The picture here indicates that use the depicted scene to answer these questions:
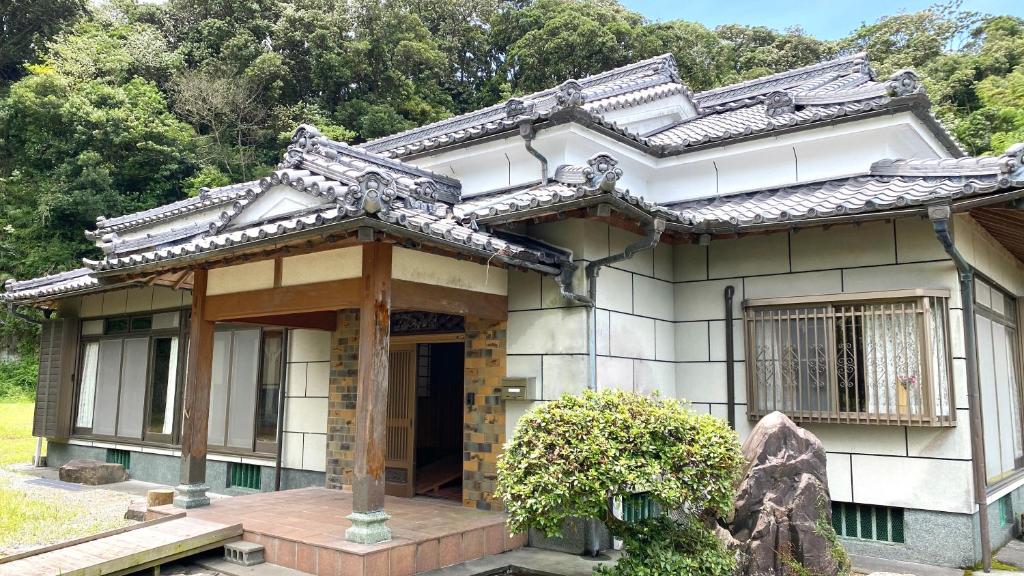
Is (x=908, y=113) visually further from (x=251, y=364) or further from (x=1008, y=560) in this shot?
(x=251, y=364)

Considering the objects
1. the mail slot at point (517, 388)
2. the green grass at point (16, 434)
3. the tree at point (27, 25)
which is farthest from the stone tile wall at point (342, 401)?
the tree at point (27, 25)

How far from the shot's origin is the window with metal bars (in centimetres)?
634

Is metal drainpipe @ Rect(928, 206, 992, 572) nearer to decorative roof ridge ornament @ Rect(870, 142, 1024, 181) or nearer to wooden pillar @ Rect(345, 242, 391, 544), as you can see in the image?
decorative roof ridge ornament @ Rect(870, 142, 1024, 181)

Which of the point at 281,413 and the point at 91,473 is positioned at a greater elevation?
the point at 281,413

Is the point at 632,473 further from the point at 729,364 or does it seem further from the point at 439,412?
the point at 439,412

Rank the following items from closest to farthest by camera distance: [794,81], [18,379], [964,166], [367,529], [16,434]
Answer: [367,529]
[964,166]
[794,81]
[16,434]
[18,379]

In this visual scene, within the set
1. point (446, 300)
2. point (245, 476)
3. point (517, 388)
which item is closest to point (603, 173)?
point (446, 300)

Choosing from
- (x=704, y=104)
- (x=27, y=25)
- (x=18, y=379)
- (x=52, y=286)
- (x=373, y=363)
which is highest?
(x=27, y=25)

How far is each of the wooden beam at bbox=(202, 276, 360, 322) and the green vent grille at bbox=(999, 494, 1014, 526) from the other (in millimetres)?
6753

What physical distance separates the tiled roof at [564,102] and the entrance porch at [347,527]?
14.0 ft

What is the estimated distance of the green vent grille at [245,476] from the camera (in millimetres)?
9883

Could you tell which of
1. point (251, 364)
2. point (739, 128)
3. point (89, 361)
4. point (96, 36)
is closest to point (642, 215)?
point (739, 128)

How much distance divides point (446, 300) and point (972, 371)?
480 centimetres

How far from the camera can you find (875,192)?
260 inches
